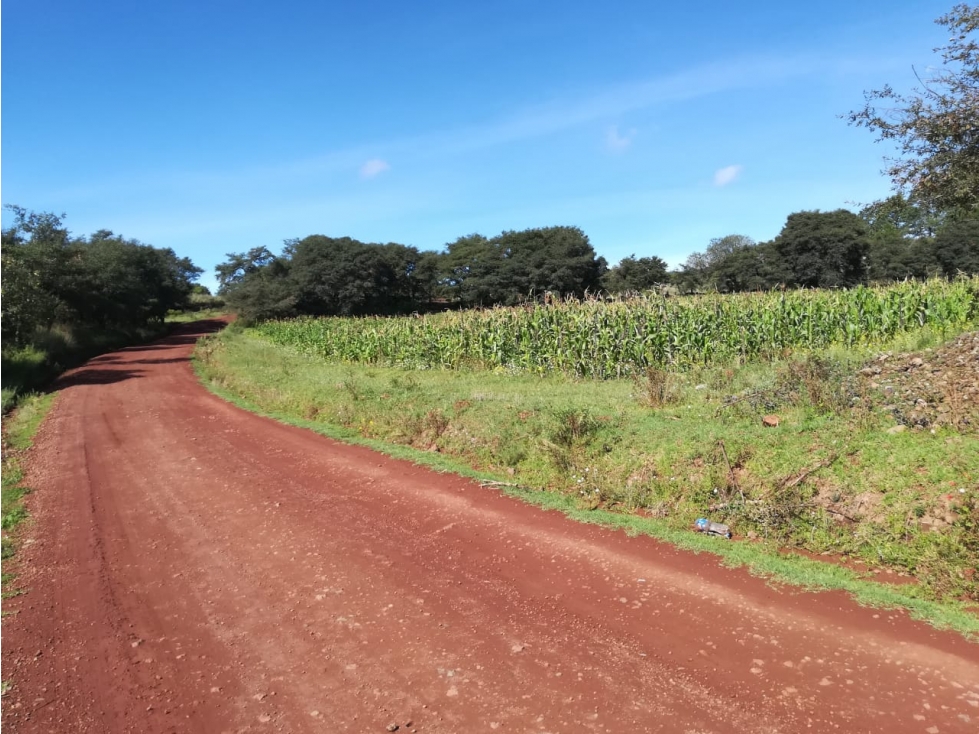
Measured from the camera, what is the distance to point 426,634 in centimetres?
442

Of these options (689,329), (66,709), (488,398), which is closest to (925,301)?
(689,329)

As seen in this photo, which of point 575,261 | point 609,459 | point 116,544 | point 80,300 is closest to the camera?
point 116,544

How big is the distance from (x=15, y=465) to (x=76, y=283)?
26.3 meters

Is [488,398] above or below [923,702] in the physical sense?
above

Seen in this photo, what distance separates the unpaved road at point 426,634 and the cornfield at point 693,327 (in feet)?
28.7

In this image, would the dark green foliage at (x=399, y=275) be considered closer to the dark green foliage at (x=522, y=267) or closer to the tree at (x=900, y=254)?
the dark green foliage at (x=522, y=267)

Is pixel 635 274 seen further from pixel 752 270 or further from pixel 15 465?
pixel 15 465

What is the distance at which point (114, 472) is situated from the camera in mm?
9703

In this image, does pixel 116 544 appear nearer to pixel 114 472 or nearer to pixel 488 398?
pixel 114 472

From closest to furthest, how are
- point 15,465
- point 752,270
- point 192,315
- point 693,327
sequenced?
point 15,465 → point 693,327 → point 752,270 → point 192,315

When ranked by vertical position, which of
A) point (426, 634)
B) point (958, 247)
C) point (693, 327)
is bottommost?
point (426, 634)

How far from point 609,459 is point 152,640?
529 cm

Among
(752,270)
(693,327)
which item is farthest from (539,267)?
(693,327)

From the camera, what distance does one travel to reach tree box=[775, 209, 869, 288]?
50.7m
